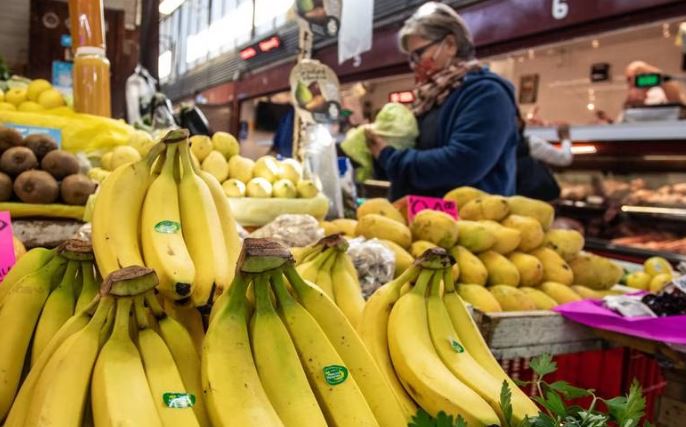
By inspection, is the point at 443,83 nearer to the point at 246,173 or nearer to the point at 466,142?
the point at 466,142

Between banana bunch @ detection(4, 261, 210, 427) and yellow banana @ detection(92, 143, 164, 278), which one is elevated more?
yellow banana @ detection(92, 143, 164, 278)

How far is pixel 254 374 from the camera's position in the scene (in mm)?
694

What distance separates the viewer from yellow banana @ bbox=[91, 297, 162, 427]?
0.62 m

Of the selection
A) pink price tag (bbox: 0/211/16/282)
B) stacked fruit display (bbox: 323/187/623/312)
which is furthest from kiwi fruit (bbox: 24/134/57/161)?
stacked fruit display (bbox: 323/187/623/312)

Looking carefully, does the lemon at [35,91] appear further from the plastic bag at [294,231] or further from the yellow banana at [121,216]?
the yellow banana at [121,216]

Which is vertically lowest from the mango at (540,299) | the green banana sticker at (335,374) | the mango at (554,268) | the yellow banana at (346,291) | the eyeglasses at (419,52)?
the mango at (540,299)

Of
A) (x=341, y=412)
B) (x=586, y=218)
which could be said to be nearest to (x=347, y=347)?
(x=341, y=412)

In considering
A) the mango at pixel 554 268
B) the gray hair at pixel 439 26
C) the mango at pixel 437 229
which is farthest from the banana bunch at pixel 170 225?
the gray hair at pixel 439 26

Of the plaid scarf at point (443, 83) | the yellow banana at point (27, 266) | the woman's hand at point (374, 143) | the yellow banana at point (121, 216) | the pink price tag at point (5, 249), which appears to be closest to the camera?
the yellow banana at point (121, 216)

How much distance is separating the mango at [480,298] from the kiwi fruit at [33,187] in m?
1.44

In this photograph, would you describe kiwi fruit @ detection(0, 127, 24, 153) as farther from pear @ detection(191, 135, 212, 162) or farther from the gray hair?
the gray hair

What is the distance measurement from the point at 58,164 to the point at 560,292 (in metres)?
1.85

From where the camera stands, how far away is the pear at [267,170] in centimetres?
238

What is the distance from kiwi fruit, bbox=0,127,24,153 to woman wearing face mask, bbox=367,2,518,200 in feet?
5.18
